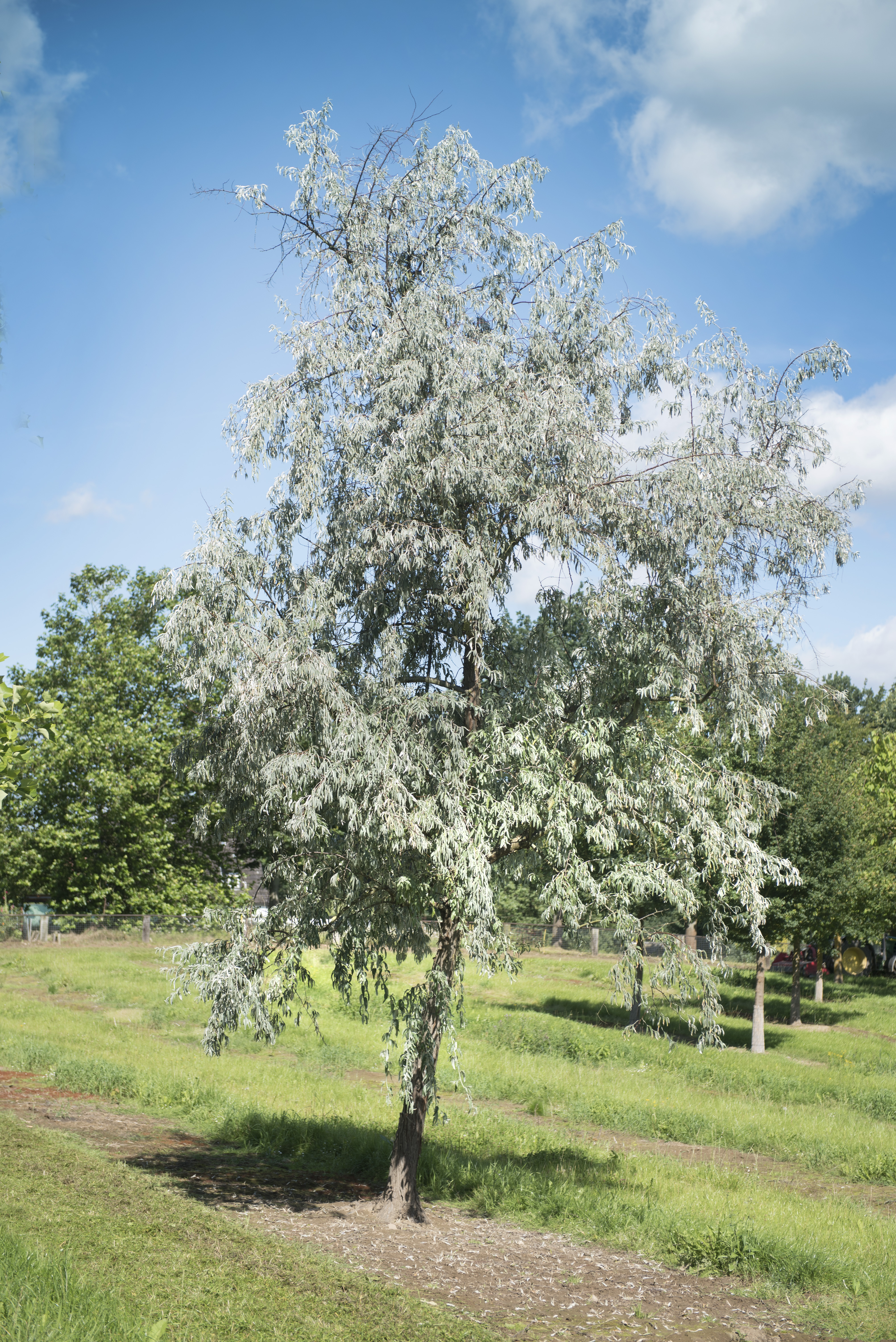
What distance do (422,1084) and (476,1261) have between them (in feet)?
5.32

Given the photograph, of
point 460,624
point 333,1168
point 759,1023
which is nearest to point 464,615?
point 460,624

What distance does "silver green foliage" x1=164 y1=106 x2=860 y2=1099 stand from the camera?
9109mm

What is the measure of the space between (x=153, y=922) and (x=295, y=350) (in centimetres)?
2891

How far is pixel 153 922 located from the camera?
3488cm

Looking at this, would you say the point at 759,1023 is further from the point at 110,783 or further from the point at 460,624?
the point at 110,783

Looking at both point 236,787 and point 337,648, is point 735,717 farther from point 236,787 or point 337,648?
point 236,787

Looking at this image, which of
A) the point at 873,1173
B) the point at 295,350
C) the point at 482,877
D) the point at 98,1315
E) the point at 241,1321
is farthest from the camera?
the point at 873,1173

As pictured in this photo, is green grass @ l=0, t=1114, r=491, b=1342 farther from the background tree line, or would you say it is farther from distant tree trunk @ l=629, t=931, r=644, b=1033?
the background tree line

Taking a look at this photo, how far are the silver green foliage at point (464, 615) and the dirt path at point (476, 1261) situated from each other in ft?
5.31

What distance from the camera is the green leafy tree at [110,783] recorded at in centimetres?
3441

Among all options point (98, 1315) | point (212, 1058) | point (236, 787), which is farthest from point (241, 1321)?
point (212, 1058)

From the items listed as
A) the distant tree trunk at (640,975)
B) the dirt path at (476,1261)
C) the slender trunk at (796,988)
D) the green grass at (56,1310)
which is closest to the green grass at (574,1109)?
the dirt path at (476,1261)

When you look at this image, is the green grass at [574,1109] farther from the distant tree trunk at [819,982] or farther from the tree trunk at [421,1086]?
the distant tree trunk at [819,982]

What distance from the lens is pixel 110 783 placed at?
33906 millimetres
